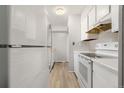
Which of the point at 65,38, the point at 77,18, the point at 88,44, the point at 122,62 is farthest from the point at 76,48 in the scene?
the point at 122,62

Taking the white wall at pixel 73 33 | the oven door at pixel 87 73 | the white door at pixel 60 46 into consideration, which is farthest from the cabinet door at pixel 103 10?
the white door at pixel 60 46

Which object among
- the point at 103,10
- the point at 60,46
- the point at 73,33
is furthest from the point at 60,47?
the point at 103,10

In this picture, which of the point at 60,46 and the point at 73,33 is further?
the point at 60,46

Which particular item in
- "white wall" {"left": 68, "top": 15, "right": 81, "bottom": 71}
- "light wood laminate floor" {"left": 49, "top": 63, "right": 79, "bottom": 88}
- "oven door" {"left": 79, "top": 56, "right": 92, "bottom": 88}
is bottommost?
"light wood laminate floor" {"left": 49, "top": 63, "right": 79, "bottom": 88}

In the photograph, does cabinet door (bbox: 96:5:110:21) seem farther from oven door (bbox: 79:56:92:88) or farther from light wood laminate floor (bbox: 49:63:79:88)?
light wood laminate floor (bbox: 49:63:79:88)

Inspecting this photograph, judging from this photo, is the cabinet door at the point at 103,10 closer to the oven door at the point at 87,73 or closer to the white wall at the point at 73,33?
the oven door at the point at 87,73

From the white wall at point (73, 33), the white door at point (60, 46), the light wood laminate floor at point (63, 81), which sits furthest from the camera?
the white door at point (60, 46)

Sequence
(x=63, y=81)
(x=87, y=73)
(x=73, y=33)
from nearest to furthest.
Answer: (x=87, y=73) < (x=63, y=81) < (x=73, y=33)

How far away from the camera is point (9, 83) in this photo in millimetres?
601

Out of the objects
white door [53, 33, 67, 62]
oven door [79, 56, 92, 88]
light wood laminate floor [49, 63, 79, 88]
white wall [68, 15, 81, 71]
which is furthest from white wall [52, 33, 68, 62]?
oven door [79, 56, 92, 88]

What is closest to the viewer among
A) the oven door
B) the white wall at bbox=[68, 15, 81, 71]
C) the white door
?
the oven door

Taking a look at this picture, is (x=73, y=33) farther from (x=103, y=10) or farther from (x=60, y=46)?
(x=60, y=46)
